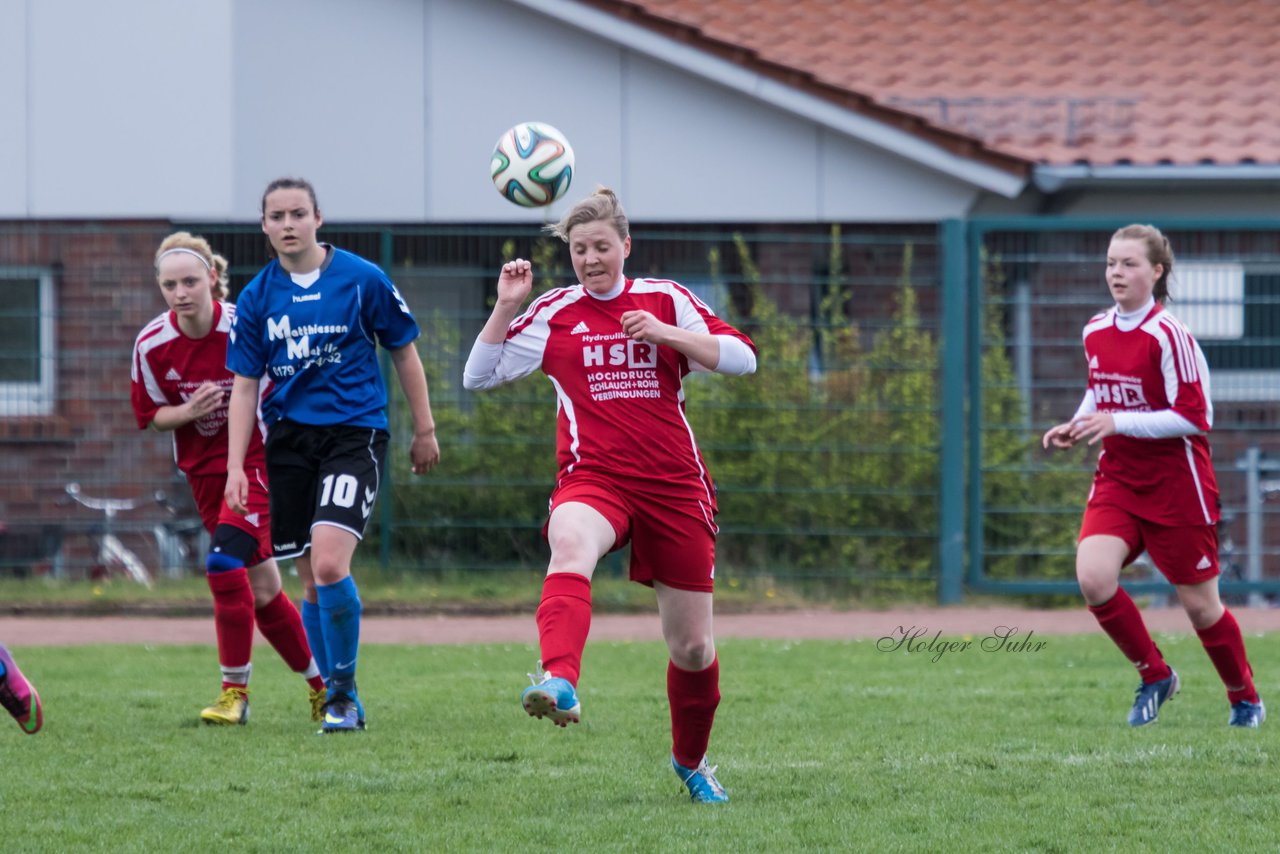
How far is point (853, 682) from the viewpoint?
25.4 feet

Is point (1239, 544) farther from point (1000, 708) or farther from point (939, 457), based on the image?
point (1000, 708)

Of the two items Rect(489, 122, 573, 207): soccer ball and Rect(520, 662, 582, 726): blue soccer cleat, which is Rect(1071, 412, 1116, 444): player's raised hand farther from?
Rect(520, 662, 582, 726): blue soccer cleat

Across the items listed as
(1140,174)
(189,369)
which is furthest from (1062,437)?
(1140,174)

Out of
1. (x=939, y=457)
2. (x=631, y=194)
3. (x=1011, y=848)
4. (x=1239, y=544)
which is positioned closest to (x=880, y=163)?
(x=631, y=194)

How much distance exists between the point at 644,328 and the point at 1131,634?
112 inches

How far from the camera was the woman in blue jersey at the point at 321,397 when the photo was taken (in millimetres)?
6277

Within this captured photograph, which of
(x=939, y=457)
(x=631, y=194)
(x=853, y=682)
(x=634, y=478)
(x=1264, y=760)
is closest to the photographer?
(x=634, y=478)

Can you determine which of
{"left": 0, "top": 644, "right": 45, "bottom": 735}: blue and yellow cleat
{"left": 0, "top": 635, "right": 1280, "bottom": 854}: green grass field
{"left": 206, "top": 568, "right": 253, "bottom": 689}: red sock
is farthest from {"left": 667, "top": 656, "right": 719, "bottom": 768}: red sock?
{"left": 206, "top": 568, "right": 253, "bottom": 689}: red sock

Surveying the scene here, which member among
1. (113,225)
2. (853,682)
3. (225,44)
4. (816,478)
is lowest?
(853,682)

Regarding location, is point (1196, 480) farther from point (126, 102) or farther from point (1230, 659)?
point (126, 102)

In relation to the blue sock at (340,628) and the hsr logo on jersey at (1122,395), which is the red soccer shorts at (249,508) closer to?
the blue sock at (340,628)

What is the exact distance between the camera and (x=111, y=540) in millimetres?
11680

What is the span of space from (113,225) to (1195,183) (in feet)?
26.9

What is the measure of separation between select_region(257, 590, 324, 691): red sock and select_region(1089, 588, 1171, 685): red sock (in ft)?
10.0
